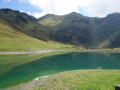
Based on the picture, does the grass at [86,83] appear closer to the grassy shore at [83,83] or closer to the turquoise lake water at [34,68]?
the grassy shore at [83,83]

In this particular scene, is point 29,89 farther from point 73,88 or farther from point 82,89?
point 82,89

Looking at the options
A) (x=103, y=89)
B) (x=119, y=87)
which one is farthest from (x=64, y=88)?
(x=119, y=87)

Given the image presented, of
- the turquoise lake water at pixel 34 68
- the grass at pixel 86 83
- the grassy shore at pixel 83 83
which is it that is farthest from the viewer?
the turquoise lake water at pixel 34 68

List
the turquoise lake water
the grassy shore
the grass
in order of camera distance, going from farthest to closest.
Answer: the turquoise lake water, the grassy shore, the grass

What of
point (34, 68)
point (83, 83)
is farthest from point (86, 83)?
point (34, 68)

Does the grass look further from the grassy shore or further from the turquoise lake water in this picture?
the turquoise lake water

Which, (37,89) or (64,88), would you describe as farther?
(37,89)

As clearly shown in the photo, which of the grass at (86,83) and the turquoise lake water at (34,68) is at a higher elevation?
the grass at (86,83)

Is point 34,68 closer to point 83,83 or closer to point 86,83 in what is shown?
point 83,83

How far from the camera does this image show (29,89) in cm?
2617

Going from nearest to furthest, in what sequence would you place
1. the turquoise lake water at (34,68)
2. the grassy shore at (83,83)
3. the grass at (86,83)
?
the grass at (86,83) < the grassy shore at (83,83) < the turquoise lake water at (34,68)

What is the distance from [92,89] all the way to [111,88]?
304 cm

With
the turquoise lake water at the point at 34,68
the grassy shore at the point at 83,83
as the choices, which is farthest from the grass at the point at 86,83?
the turquoise lake water at the point at 34,68

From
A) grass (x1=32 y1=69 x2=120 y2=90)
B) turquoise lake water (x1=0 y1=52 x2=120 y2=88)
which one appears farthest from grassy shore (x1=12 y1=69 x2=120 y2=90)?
turquoise lake water (x1=0 y1=52 x2=120 y2=88)
